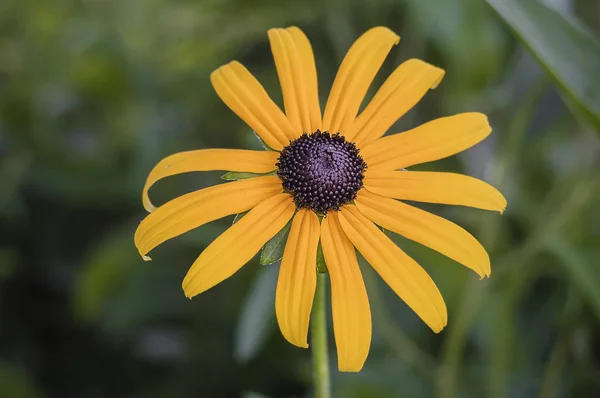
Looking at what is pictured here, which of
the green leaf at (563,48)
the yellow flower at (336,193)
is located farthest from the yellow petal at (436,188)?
the green leaf at (563,48)

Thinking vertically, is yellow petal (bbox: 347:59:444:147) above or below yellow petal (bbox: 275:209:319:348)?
above

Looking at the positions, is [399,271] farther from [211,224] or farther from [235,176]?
[211,224]

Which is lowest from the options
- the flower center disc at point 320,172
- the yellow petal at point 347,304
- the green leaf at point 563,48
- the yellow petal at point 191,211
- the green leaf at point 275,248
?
the yellow petal at point 347,304

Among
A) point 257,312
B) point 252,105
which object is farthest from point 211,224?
point 252,105

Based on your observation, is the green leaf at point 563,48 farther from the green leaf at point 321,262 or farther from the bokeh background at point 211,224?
the green leaf at point 321,262

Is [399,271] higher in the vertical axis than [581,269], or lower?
lower

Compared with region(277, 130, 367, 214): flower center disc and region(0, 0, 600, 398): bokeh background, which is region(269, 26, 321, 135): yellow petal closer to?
region(277, 130, 367, 214): flower center disc

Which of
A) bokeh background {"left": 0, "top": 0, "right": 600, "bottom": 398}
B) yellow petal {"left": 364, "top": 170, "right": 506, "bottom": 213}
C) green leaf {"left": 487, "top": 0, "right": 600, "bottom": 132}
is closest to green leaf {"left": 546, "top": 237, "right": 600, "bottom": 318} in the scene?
bokeh background {"left": 0, "top": 0, "right": 600, "bottom": 398}
